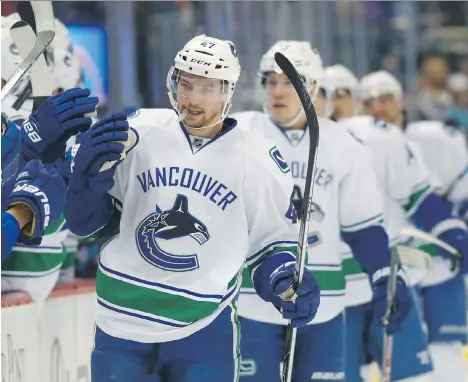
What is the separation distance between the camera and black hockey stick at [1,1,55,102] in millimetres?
3129

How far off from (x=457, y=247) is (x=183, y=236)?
2150 mm

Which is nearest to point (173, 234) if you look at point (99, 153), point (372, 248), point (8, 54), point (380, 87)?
point (99, 153)

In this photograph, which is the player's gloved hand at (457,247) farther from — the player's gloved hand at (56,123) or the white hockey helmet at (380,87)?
the player's gloved hand at (56,123)

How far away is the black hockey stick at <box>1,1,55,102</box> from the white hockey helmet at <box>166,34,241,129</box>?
0.35m

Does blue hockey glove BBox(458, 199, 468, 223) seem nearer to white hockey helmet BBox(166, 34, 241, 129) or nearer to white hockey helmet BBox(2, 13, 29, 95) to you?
white hockey helmet BBox(2, 13, 29, 95)

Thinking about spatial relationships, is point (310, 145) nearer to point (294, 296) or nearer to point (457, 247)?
point (294, 296)

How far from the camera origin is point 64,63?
4.78 meters

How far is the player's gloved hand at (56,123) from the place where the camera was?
3.38m

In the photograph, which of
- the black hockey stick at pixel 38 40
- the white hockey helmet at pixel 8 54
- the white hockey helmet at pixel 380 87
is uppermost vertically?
the black hockey stick at pixel 38 40

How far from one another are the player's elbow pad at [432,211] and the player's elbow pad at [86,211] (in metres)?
2.22

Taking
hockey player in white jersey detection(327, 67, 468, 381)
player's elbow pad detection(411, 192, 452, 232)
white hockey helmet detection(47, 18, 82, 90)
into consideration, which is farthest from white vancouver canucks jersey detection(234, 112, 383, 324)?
player's elbow pad detection(411, 192, 452, 232)

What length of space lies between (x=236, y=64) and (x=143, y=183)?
44 centimetres

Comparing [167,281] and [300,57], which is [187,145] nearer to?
[167,281]

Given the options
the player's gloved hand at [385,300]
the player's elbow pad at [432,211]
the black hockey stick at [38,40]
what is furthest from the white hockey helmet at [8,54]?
the player's elbow pad at [432,211]
